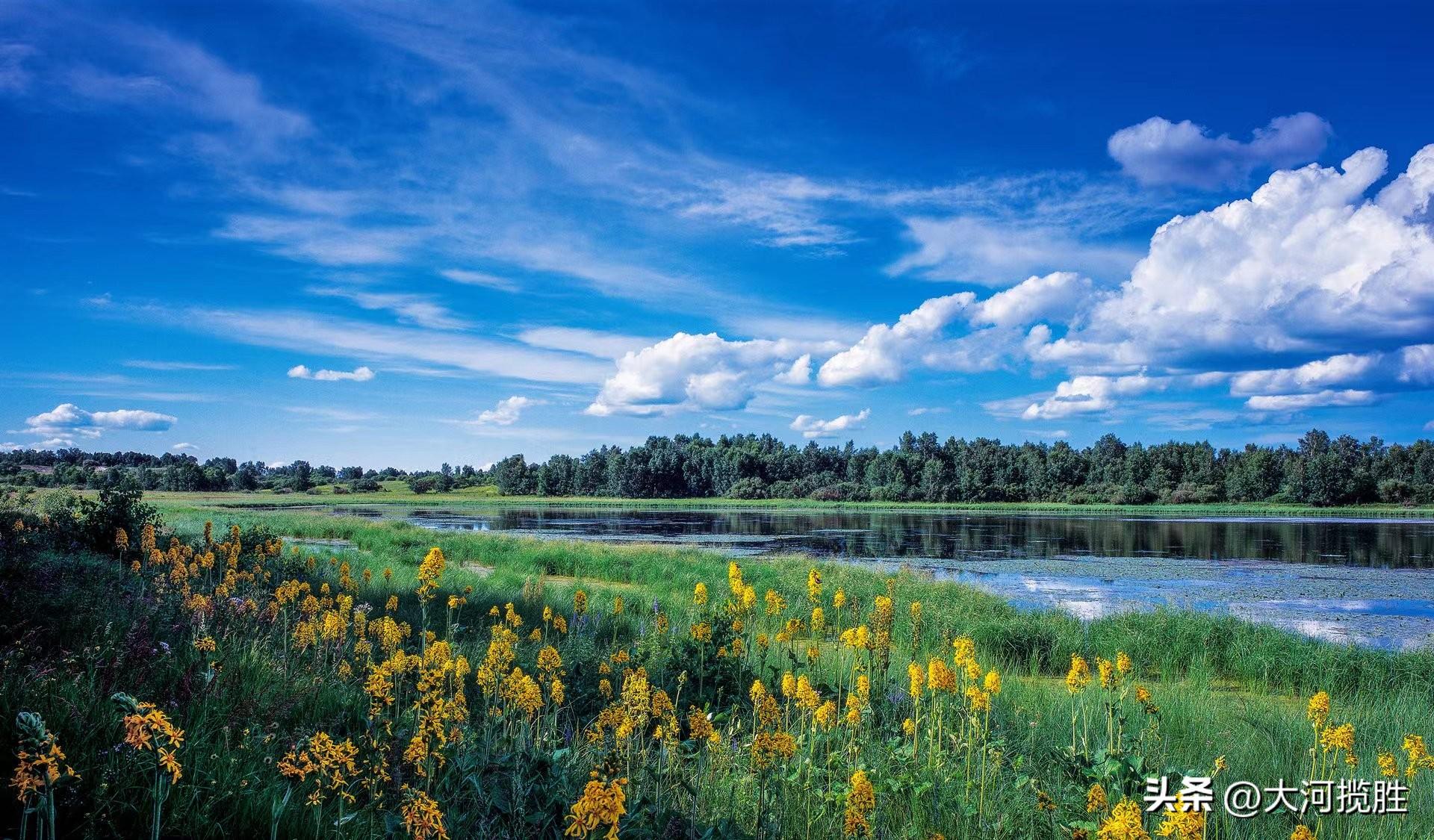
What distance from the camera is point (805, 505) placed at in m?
94.2

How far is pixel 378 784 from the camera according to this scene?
3.14 metres

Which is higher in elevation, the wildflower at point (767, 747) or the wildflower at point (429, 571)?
the wildflower at point (429, 571)

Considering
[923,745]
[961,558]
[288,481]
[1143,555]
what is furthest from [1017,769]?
[288,481]

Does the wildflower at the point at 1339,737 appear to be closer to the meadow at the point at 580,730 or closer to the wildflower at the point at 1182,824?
the meadow at the point at 580,730

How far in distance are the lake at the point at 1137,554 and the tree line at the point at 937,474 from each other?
34556mm

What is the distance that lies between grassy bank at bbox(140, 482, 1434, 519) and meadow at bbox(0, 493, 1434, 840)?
6218 cm

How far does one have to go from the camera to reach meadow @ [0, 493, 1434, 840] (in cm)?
290

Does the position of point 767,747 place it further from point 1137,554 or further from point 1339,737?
point 1137,554

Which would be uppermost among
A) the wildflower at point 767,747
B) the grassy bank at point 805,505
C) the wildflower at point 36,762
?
the wildflower at point 36,762

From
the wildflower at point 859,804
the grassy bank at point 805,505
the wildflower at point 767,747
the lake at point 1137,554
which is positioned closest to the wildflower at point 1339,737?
the wildflower at point 859,804

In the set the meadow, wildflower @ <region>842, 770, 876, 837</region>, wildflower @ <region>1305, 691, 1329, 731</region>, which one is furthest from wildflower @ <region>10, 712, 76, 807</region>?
wildflower @ <region>1305, 691, 1329, 731</region>

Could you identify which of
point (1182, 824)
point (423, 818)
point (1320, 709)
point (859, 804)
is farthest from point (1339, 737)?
point (423, 818)

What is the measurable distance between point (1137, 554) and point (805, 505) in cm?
6171

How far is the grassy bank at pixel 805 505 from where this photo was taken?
71438 mm
